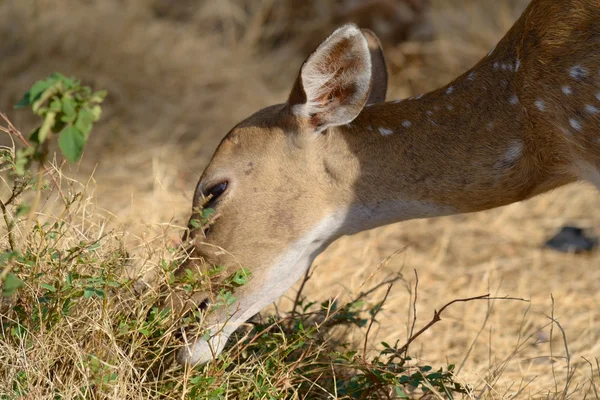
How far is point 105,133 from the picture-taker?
227 inches

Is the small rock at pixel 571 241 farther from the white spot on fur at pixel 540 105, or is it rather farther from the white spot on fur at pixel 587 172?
the white spot on fur at pixel 540 105

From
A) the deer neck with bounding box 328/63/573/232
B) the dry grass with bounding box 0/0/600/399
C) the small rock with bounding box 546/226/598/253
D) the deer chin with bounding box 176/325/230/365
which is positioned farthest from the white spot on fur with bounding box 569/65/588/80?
the small rock with bounding box 546/226/598/253

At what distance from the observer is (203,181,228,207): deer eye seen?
3.03m

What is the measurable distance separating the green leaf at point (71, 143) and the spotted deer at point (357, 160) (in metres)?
0.77

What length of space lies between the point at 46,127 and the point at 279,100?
4.55m

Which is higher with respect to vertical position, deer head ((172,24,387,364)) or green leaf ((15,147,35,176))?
green leaf ((15,147,35,176))

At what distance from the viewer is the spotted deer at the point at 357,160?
2873mm

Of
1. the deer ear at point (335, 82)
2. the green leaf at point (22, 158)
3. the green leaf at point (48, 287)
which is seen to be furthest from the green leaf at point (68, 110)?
the deer ear at point (335, 82)

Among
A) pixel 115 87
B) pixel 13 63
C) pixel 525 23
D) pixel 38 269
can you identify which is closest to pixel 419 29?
pixel 115 87

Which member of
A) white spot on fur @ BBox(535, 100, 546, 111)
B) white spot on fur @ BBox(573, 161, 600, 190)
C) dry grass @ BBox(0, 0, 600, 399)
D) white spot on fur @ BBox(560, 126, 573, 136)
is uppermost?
white spot on fur @ BBox(535, 100, 546, 111)

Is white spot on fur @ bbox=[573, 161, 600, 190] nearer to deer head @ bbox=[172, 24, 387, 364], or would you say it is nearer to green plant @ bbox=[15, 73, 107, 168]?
deer head @ bbox=[172, 24, 387, 364]

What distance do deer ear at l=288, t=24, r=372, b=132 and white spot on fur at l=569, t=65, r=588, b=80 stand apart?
26.6 inches

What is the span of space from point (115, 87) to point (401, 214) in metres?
3.67

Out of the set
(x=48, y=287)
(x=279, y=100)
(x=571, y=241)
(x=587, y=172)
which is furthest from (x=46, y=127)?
(x=279, y=100)
